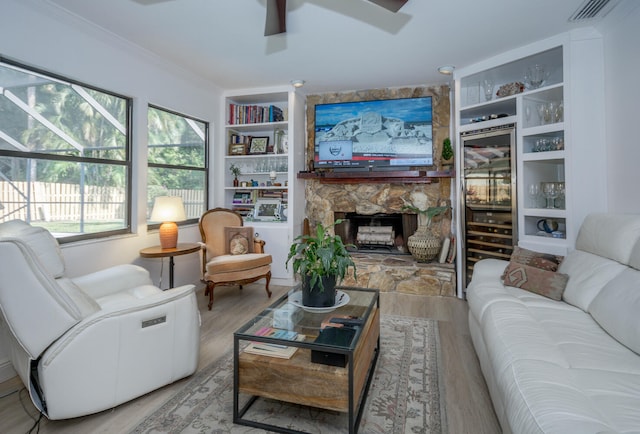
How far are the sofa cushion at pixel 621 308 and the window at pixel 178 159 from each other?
377cm

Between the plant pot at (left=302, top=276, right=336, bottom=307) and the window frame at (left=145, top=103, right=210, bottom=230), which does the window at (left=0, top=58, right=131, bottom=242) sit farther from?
the plant pot at (left=302, top=276, right=336, bottom=307)

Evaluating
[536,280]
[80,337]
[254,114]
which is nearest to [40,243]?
[80,337]

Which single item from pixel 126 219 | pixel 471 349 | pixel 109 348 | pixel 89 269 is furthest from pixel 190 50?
pixel 471 349

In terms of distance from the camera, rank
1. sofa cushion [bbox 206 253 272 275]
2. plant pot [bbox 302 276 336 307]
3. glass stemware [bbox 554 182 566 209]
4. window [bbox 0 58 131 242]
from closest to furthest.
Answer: plant pot [bbox 302 276 336 307]
window [bbox 0 58 131 242]
glass stemware [bbox 554 182 566 209]
sofa cushion [bbox 206 253 272 275]

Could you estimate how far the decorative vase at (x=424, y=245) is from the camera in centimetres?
396

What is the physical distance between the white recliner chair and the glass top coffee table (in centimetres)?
48

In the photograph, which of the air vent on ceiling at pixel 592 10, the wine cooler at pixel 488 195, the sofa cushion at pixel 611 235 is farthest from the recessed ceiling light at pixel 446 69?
the sofa cushion at pixel 611 235

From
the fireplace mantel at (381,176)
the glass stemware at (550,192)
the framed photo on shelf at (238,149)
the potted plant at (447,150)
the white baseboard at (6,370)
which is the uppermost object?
the framed photo on shelf at (238,149)

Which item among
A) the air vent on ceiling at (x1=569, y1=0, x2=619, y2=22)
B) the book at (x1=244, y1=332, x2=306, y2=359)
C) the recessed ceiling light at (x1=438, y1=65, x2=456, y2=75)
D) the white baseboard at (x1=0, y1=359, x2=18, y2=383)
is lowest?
the white baseboard at (x1=0, y1=359, x2=18, y2=383)

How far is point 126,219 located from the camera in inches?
127

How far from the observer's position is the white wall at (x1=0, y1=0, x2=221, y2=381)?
2285 millimetres

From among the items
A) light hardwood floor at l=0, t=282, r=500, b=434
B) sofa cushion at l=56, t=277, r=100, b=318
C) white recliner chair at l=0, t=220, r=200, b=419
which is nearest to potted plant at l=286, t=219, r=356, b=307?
white recliner chair at l=0, t=220, r=200, b=419

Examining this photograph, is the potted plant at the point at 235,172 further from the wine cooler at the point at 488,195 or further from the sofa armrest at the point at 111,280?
the wine cooler at the point at 488,195

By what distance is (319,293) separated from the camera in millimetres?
2010
